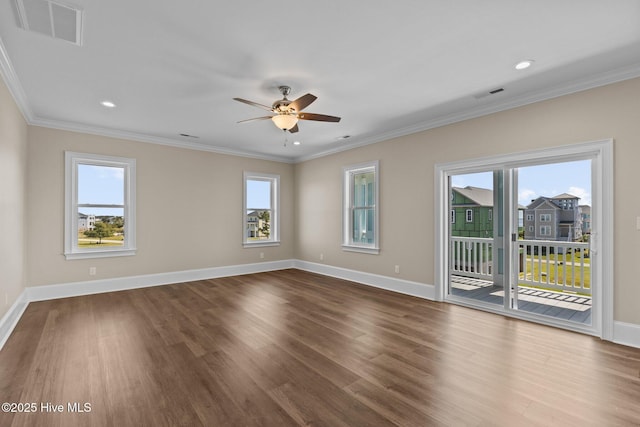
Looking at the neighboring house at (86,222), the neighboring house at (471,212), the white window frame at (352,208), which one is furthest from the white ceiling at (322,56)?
the neighboring house at (86,222)

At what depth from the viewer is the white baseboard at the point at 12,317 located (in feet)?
9.91

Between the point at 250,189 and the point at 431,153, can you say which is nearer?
the point at 431,153

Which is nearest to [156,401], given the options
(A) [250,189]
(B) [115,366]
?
(B) [115,366]

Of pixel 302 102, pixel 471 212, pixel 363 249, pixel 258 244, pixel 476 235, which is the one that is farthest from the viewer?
pixel 258 244

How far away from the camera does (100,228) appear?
16.6ft

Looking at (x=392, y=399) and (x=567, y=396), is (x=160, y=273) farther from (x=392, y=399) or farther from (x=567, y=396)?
(x=567, y=396)

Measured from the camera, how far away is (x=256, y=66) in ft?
9.57

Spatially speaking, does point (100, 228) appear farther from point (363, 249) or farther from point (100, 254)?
point (363, 249)

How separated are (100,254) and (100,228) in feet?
1.50

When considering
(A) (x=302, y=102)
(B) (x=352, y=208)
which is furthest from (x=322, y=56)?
(B) (x=352, y=208)

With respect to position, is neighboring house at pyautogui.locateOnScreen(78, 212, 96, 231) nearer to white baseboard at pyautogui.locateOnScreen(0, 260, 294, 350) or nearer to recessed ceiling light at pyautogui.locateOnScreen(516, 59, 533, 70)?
white baseboard at pyautogui.locateOnScreen(0, 260, 294, 350)

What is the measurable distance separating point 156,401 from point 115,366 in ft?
2.52

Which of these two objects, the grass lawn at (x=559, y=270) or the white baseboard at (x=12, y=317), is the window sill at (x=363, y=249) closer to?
the grass lawn at (x=559, y=270)

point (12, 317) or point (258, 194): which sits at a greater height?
A: point (258, 194)
